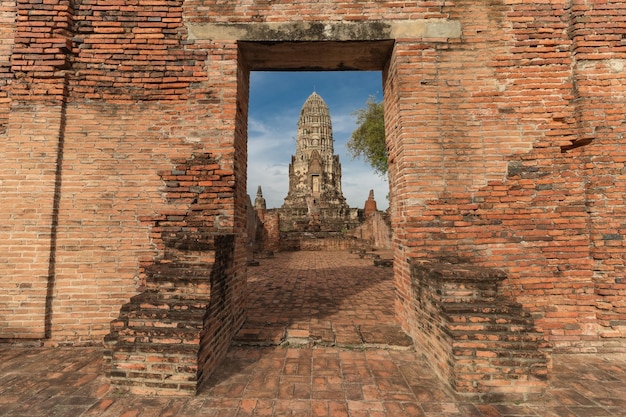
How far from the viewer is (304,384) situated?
9.70ft

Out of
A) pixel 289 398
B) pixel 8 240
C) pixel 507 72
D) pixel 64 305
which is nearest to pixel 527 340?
pixel 289 398

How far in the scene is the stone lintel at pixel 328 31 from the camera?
14.0 ft

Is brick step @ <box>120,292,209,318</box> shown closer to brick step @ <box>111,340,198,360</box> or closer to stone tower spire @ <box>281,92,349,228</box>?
brick step @ <box>111,340,198,360</box>

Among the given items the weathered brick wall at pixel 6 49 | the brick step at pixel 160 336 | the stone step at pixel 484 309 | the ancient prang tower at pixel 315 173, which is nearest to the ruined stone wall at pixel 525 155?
the stone step at pixel 484 309

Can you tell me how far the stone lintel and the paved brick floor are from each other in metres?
4.57

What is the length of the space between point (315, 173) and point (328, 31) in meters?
37.6

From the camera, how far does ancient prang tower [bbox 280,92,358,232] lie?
34844 millimetres

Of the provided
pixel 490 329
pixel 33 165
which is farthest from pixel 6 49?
pixel 490 329

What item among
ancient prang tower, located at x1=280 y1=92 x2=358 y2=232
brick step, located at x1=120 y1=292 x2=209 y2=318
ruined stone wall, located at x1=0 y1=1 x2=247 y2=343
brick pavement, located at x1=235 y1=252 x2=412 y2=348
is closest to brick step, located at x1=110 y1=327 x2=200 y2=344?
brick step, located at x1=120 y1=292 x2=209 y2=318

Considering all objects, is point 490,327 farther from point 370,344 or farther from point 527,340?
point 370,344

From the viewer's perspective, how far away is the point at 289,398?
2.72 meters

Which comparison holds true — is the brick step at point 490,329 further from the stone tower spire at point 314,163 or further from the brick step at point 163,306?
the stone tower spire at point 314,163

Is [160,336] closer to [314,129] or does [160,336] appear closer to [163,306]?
[163,306]

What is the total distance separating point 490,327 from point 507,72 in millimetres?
3807
